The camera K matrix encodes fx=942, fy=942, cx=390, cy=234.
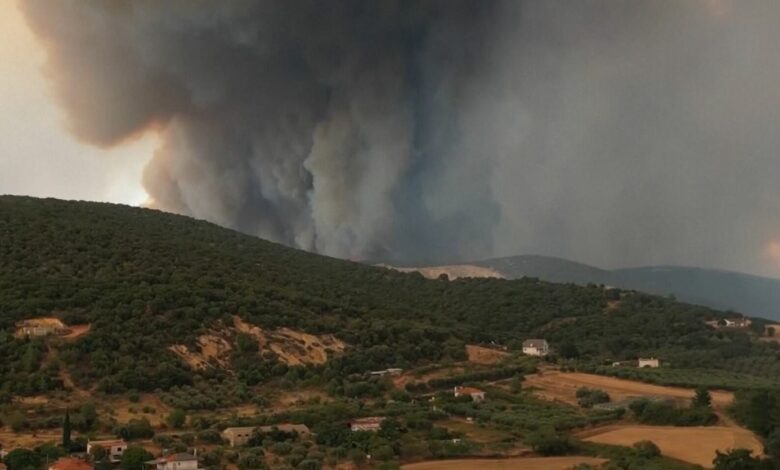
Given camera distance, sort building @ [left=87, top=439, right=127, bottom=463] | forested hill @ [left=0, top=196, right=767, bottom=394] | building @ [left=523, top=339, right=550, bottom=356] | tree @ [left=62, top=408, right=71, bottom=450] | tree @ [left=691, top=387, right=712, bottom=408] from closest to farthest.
A: building @ [left=87, top=439, right=127, bottom=463] < tree @ [left=62, top=408, right=71, bottom=450] < tree @ [left=691, top=387, right=712, bottom=408] < forested hill @ [left=0, top=196, right=767, bottom=394] < building @ [left=523, top=339, right=550, bottom=356]

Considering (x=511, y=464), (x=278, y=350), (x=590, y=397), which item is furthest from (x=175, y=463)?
(x=590, y=397)

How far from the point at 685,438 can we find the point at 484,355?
859 inches

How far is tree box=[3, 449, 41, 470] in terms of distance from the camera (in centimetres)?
3188

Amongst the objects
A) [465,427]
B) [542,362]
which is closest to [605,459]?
[465,427]

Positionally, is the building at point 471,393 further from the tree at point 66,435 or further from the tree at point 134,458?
the tree at point 66,435

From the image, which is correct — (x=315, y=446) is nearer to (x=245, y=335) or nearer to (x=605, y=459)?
(x=605, y=459)

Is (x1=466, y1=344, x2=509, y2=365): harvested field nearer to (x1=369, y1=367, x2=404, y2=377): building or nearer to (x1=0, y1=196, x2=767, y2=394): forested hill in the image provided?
(x1=0, y1=196, x2=767, y2=394): forested hill

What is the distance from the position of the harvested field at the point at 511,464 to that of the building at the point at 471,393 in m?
10.4

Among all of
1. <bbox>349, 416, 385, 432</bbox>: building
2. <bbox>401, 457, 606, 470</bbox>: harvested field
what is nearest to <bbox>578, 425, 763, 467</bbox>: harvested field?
<bbox>401, 457, 606, 470</bbox>: harvested field

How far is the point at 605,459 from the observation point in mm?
35656

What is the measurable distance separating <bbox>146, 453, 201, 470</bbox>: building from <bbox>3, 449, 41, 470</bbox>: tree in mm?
3837

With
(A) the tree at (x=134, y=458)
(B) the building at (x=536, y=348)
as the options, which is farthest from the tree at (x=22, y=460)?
(B) the building at (x=536, y=348)

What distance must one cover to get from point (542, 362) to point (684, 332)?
1940 centimetres

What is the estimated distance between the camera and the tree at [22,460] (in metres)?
31.9
